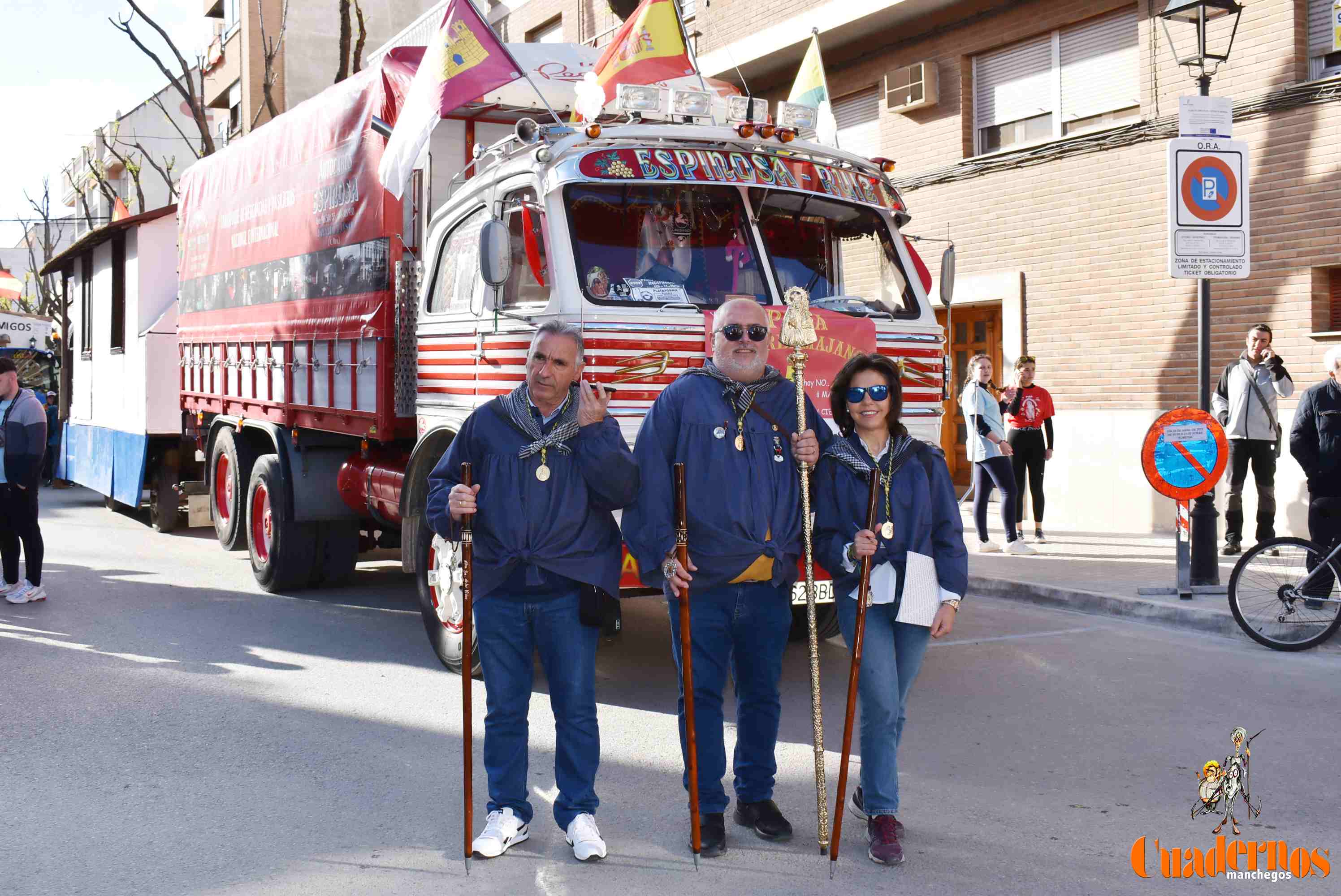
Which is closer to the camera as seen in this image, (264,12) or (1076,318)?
(1076,318)

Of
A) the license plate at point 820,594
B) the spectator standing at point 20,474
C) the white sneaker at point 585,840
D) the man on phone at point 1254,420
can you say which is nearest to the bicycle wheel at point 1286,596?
the man on phone at point 1254,420

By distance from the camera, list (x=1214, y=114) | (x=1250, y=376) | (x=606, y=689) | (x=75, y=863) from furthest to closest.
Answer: (x=1250, y=376) < (x=1214, y=114) < (x=606, y=689) < (x=75, y=863)

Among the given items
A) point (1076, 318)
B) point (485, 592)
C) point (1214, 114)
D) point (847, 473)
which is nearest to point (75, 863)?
point (485, 592)

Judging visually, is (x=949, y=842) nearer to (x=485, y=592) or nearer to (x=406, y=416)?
(x=485, y=592)

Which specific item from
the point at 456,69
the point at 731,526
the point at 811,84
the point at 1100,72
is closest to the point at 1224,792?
the point at 731,526

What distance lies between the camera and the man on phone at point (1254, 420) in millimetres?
11273

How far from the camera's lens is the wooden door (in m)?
15.8

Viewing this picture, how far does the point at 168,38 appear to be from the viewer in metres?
23.2

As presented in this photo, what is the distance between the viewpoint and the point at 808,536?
14.8ft

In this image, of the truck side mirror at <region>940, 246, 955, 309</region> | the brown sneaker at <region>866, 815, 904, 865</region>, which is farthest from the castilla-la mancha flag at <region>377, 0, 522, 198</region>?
the brown sneaker at <region>866, 815, 904, 865</region>

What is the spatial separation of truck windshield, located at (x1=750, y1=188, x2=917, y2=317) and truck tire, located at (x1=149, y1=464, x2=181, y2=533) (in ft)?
30.7

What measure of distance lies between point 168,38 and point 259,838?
21810 mm

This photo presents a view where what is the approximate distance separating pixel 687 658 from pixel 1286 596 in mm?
5025

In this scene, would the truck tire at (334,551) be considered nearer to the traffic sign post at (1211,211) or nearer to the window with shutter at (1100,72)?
the traffic sign post at (1211,211)
